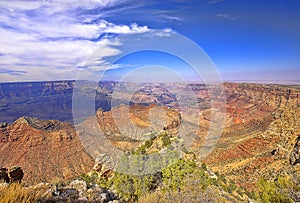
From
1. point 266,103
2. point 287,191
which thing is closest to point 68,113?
point 266,103

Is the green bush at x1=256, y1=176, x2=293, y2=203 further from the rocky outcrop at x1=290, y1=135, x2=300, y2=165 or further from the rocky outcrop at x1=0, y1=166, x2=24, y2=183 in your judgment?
the rocky outcrop at x1=290, y1=135, x2=300, y2=165

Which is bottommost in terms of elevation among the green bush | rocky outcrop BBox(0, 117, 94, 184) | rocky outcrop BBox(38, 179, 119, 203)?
rocky outcrop BBox(0, 117, 94, 184)

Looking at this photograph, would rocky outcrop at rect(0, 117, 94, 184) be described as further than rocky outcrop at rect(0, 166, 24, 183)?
Yes

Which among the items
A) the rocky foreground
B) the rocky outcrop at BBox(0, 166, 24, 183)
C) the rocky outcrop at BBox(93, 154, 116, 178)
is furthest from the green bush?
the rocky outcrop at BBox(93, 154, 116, 178)

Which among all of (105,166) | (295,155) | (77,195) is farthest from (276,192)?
(295,155)

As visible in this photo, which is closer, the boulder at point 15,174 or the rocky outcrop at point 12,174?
the rocky outcrop at point 12,174

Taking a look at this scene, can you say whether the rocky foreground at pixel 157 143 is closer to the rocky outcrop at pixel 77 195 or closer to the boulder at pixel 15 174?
the rocky outcrop at pixel 77 195

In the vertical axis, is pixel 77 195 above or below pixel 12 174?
above

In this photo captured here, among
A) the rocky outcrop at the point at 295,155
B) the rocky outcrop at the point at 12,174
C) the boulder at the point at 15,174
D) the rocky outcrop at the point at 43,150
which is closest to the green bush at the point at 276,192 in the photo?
the rocky outcrop at the point at 12,174

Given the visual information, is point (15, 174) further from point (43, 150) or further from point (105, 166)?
point (43, 150)

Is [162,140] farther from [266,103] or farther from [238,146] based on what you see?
[266,103]

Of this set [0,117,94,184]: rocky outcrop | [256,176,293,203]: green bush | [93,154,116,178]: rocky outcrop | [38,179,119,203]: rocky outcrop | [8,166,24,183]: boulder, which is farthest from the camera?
[0,117,94,184]: rocky outcrop
